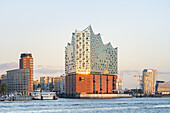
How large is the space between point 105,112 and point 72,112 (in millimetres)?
9494

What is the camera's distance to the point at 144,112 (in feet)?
347

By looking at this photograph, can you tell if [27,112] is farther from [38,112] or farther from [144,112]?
[144,112]

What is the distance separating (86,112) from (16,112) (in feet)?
66.4

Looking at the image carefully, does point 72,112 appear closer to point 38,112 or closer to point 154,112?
point 38,112

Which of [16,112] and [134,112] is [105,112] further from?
[16,112]

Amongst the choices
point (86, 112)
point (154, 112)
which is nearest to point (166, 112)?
point (154, 112)

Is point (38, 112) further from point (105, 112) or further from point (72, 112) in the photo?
point (105, 112)

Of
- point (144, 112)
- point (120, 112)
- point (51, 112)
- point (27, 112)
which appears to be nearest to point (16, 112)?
point (27, 112)

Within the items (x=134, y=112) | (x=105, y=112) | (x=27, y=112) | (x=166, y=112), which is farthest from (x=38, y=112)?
(x=166, y=112)

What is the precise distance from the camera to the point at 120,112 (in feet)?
347

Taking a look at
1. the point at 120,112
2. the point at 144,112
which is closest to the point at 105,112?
the point at 120,112

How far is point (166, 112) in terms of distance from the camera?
345 feet

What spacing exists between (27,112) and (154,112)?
36.7 m

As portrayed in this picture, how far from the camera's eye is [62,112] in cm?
10594
